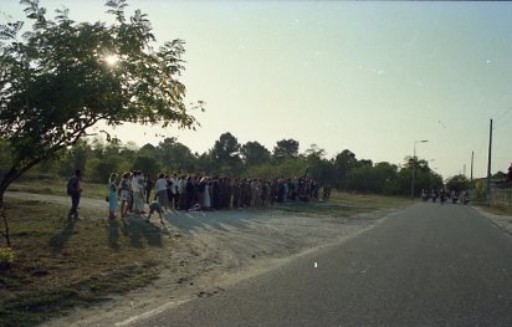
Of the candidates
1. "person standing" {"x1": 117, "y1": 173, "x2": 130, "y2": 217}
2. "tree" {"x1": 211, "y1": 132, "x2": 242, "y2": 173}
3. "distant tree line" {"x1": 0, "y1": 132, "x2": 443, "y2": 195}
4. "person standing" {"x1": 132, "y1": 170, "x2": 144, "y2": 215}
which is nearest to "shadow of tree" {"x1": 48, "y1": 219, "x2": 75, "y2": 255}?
"person standing" {"x1": 117, "y1": 173, "x2": 130, "y2": 217}

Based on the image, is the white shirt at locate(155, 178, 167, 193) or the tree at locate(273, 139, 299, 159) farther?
the tree at locate(273, 139, 299, 159)

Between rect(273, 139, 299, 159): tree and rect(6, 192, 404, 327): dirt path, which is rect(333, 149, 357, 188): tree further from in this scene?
rect(6, 192, 404, 327): dirt path

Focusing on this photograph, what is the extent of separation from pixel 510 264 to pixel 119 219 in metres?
11.7

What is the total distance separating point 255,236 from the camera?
18.2 metres

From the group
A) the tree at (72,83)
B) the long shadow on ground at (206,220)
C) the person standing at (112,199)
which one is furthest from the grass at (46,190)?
the tree at (72,83)

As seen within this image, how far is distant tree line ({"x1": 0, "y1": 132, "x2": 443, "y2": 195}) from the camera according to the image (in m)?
60.3

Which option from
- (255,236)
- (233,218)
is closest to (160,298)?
(255,236)

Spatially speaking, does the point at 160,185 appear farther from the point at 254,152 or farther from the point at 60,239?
the point at 254,152

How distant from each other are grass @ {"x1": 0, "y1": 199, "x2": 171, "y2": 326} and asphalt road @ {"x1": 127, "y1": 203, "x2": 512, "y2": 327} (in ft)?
5.44

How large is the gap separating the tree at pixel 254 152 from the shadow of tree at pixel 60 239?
102 meters

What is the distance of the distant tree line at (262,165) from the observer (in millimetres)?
60344

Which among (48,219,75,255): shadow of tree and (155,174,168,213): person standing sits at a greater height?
(155,174,168,213): person standing

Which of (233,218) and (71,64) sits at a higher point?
(71,64)

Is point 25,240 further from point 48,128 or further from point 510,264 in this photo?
point 510,264
